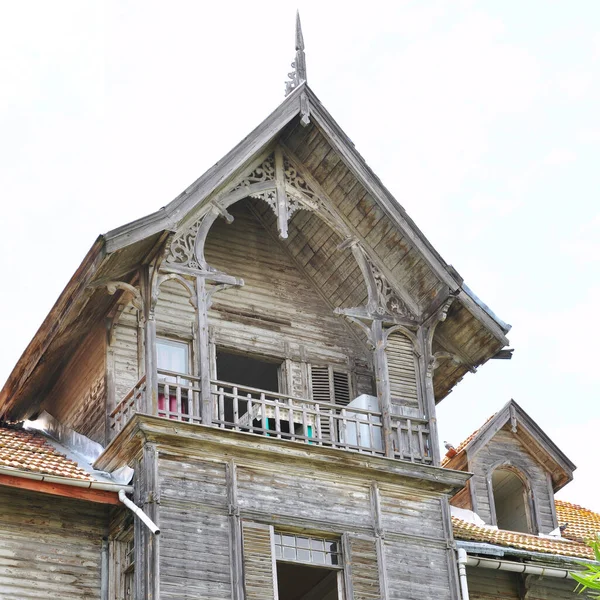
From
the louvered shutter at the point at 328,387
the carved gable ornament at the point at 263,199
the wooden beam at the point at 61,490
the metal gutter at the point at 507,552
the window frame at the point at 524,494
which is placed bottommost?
the metal gutter at the point at 507,552

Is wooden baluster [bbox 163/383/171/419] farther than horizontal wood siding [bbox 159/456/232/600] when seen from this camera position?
Yes

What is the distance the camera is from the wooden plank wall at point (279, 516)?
24.5m

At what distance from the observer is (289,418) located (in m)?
26.7

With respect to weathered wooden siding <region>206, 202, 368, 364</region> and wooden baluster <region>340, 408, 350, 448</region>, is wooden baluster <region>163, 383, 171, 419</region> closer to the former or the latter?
weathered wooden siding <region>206, 202, 368, 364</region>

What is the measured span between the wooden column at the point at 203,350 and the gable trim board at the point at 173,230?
1159 mm

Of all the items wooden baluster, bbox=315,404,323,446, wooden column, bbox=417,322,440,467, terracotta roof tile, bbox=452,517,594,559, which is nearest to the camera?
wooden baluster, bbox=315,404,323,446

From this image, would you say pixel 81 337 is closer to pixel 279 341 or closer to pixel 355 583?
pixel 279 341

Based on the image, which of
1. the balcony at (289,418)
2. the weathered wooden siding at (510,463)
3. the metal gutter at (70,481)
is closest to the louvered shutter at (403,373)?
the balcony at (289,418)

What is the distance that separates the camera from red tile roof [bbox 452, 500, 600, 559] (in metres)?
28.8

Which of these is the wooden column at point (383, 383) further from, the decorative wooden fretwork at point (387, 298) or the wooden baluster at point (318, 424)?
the wooden baluster at point (318, 424)

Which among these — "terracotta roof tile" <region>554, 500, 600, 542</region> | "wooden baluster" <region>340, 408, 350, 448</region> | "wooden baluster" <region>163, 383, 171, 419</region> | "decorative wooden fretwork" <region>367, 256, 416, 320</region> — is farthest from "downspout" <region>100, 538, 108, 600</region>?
"terracotta roof tile" <region>554, 500, 600, 542</region>

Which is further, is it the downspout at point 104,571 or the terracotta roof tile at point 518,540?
the terracotta roof tile at point 518,540

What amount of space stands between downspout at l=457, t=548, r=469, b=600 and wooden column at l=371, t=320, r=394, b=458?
2.11 metres

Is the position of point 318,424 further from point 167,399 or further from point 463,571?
point 463,571
